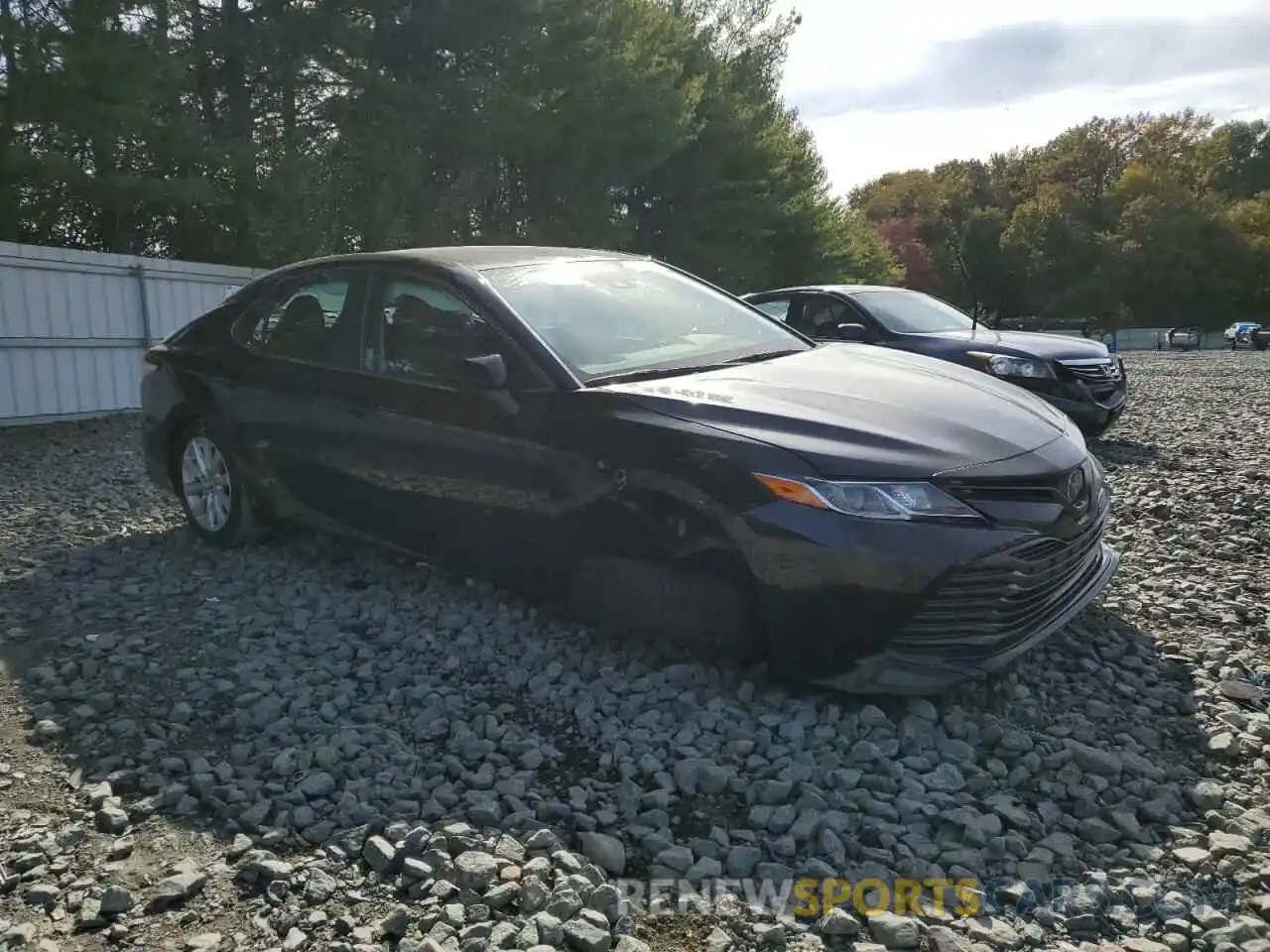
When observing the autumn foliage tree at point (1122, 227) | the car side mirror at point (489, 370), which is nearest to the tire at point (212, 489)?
the car side mirror at point (489, 370)

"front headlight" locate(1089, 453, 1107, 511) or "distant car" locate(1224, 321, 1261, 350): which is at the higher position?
"distant car" locate(1224, 321, 1261, 350)

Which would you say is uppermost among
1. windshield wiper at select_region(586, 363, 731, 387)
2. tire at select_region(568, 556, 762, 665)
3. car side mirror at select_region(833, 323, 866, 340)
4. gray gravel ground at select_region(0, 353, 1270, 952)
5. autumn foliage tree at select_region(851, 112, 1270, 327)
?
autumn foliage tree at select_region(851, 112, 1270, 327)

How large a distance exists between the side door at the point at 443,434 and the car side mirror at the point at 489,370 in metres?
0.01

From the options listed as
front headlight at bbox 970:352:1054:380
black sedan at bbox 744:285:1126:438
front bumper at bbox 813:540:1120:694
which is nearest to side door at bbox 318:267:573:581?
front bumper at bbox 813:540:1120:694

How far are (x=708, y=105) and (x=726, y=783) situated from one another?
27.7 meters

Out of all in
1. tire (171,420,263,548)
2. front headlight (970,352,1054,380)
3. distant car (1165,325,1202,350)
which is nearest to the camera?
tire (171,420,263,548)

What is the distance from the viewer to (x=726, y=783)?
3.00 meters

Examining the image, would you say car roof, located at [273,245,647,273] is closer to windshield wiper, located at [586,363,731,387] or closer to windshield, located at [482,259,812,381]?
windshield, located at [482,259,812,381]

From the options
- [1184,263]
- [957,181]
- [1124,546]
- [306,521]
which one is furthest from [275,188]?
[957,181]

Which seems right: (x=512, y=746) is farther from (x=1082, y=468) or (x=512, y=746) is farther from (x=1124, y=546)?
(x=1124, y=546)

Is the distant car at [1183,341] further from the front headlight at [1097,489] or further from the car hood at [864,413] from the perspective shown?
the front headlight at [1097,489]

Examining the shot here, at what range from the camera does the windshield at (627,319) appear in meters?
4.02

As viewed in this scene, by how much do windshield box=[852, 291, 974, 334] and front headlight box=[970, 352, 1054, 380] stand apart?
2.64 ft

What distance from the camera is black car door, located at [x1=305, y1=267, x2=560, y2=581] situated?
386cm
